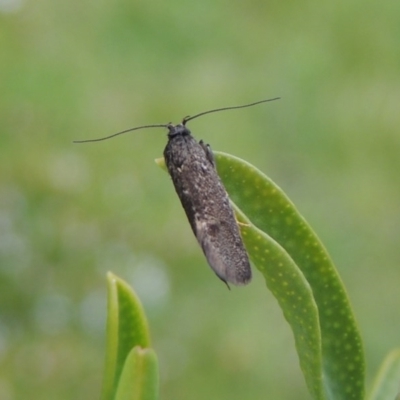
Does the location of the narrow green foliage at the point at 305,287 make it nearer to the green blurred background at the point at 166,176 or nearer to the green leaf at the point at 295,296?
the green leaf at the point at 295,296

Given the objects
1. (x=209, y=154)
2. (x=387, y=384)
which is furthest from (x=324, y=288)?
(x=209, y=154)

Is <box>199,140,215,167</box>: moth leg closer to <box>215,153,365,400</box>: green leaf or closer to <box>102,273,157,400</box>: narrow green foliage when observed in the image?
<box>215,153,365,400</box>: green leaf

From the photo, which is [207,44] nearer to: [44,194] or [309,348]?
[44,194]

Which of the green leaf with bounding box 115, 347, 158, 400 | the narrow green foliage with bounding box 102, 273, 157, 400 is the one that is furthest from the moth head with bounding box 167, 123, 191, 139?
the green leaf with bounding box 115, 347, 158, 400

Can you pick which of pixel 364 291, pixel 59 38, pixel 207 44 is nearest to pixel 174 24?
pixel 207 44

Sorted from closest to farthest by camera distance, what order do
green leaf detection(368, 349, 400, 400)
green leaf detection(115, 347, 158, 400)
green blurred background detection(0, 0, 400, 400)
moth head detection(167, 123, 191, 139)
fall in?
green leaf detection(115, 347, 158, 400) → green leaf detection(368, 349, 400, 400) → moth head detection(167, 123, 191, 139) → green blurred background detection(0, 0, 400, 400)

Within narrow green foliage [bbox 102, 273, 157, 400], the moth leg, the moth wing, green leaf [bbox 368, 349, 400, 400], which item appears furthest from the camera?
the moth wing

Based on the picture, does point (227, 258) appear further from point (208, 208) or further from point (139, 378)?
point (139, 378)
